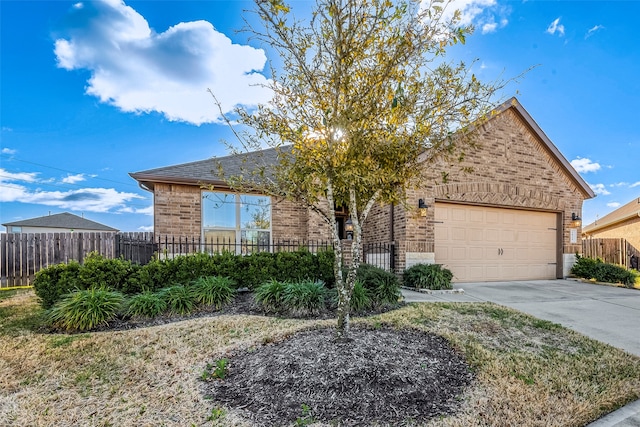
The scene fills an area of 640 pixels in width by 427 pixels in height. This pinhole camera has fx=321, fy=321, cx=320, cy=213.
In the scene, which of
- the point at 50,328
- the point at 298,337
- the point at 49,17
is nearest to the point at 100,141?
the point at 49,17

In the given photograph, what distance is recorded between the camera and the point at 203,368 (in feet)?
11.8

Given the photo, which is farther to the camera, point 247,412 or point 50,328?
point 50,328

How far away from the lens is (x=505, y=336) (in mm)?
4645

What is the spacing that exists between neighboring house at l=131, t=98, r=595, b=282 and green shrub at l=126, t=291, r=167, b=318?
12.1 feet

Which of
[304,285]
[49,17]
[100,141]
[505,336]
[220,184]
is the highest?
[49,17]

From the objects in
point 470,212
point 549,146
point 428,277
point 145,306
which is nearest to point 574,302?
point 428,277

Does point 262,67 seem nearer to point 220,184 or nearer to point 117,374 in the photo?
point 117,374

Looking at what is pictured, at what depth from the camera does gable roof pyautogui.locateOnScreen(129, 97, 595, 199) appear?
29.4ft

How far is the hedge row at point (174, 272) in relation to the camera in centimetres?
572

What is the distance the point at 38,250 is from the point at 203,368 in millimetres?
10037

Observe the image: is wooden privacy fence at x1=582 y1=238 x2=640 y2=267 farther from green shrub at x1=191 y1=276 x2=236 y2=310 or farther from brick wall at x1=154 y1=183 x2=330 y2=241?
green shrub at x1=191 y1=276 x2=236 y2=310

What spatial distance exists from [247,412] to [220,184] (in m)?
7.29

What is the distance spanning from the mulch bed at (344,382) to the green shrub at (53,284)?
3.95 meters

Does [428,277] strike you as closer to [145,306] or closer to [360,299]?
[360,299]
